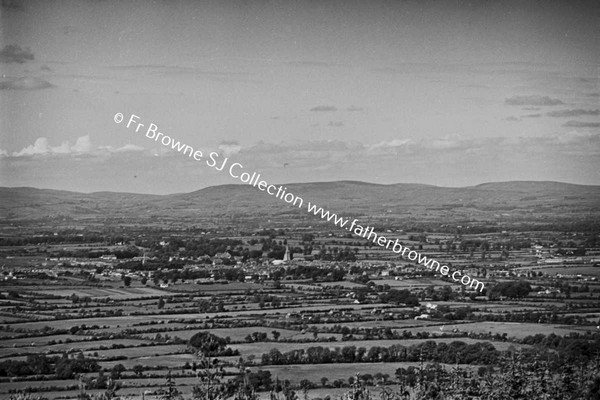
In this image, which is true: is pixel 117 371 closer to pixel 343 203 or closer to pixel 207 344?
pixel 207 344

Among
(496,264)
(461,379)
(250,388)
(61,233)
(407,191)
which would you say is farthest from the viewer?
(407,191)

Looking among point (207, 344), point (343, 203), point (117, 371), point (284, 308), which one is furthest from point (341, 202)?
point (117, 371)

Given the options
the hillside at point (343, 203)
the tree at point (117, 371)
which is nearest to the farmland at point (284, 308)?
the tree at point (117, 371)

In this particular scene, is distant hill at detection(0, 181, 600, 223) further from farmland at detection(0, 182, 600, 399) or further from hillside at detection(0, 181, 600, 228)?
farmland at detection(0, 182, 600, 399)

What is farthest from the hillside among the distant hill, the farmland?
the farmland

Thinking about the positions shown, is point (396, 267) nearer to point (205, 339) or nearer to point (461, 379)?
point (205, 339)

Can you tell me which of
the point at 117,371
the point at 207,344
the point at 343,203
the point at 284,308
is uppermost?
the point at 343,203

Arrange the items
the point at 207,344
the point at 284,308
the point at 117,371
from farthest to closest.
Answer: the point at 284,308, the point at 207,344, the point at 117,371

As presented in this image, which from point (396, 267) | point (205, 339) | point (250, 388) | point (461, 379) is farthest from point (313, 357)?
point (396, 267)

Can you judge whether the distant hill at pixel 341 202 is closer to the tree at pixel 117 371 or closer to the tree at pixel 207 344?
the tree at pixel 207 344
